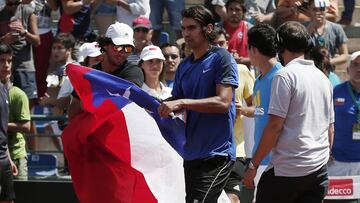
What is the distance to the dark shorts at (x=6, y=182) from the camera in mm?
10766

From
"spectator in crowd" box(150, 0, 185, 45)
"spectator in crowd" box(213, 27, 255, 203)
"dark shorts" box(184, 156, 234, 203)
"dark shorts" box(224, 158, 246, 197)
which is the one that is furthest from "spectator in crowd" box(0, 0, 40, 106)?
"dark shorts" box(184, 156, 234, 203)

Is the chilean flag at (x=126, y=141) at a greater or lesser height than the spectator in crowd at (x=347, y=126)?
greater

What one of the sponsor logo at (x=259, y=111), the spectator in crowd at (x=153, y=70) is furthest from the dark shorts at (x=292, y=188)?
the spectator in crowd at (x=153, y=70)

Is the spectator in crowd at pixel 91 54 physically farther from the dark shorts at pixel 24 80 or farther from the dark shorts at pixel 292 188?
the dark shorts at pixel 292 188

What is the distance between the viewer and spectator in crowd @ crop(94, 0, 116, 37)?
1390 centimetres

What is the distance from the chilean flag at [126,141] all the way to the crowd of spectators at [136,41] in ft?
8.75

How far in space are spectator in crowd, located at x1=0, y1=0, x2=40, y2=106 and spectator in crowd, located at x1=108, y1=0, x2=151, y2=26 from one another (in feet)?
3.99

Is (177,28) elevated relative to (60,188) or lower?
elevated

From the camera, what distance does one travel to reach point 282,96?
281 inches

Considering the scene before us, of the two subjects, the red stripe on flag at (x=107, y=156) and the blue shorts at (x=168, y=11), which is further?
the blue shorts at (x=168, y=11)

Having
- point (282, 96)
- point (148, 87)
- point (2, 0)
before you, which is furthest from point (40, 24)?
point (282, 96)

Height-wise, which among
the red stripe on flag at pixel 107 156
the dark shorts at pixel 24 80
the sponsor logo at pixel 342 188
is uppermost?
the red stripe on flag at pixel 107 156

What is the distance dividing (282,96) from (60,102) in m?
4.42

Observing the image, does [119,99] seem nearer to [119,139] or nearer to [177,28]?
[119,139]
